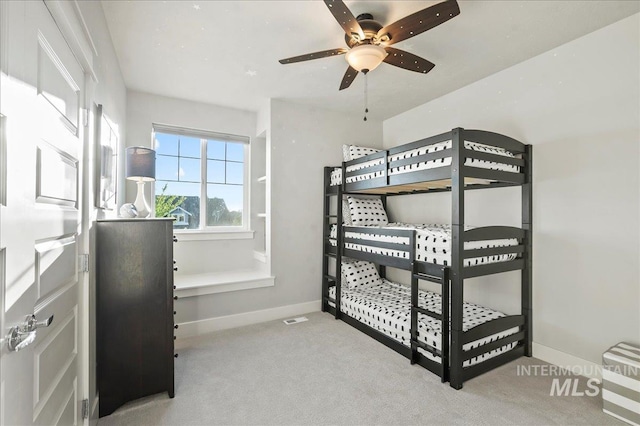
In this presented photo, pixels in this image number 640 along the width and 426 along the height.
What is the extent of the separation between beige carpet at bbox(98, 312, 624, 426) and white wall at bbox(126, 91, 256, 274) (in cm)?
118

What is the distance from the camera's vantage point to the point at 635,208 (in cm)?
200

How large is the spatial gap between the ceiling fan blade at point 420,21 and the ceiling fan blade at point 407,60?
12 centimetres

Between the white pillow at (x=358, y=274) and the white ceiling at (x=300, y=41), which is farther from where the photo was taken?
the white pillow at (x=358, y=274)

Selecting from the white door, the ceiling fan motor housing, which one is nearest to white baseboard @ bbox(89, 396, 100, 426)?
the white door

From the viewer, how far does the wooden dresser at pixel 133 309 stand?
183cm

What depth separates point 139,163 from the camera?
232cm

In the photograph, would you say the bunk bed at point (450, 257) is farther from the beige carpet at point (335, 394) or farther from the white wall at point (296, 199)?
the white wall at point (296, 199)

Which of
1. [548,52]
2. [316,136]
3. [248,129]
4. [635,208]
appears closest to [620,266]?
[635,208]

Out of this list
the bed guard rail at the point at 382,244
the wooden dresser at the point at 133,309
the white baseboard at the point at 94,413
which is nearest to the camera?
the white baseboard at the point at 94,413

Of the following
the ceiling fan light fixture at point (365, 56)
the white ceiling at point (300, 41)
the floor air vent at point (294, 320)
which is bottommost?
the floor air vent at point (294, 320)

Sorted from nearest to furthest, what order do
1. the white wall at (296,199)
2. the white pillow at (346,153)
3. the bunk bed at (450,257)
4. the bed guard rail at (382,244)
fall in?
1. the bunk bed at (450,257)
2. the bed guard rail at (382,244)
3. the white wall at (296,199)
4. the white pillow at (346,153)

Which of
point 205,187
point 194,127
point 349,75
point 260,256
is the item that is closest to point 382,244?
point 349,75

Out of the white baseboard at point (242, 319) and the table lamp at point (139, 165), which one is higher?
the table lamp at point (139, 165)

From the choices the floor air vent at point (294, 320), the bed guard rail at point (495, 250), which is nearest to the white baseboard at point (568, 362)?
the bed guard rail at point (495, 250)
